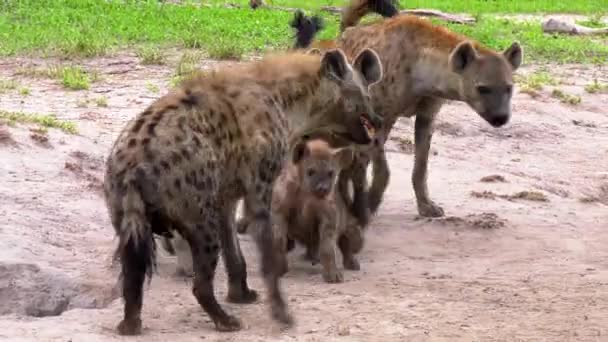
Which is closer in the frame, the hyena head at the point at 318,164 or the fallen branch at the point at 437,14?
the hyena head at the point at 318,164

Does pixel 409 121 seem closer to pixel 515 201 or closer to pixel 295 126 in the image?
pixel 515 201

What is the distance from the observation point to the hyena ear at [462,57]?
6887 millimetres

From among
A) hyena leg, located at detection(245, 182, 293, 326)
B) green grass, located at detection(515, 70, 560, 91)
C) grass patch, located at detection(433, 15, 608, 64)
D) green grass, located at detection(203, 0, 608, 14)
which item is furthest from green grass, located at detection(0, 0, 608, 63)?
hyena leg, located at detection(245, 182, 293, 326)

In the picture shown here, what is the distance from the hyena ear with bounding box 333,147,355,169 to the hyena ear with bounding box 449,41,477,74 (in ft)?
3.18

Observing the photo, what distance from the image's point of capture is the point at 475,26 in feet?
50.3

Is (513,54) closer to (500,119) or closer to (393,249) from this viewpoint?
(500,119)

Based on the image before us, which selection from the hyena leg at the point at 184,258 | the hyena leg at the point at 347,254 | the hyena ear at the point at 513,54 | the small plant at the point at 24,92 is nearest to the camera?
the hyena leg at the point at 184,258

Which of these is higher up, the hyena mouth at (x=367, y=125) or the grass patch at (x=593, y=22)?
the hyena mouth at (x=367, y=125)

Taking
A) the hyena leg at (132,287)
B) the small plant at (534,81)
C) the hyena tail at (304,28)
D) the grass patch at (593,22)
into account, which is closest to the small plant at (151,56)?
the hyena tail at (304,28)

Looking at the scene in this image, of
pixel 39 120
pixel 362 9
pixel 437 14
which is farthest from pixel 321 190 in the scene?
pixel 437 14

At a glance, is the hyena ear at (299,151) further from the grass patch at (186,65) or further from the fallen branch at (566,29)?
the fallen branch at (566,29)

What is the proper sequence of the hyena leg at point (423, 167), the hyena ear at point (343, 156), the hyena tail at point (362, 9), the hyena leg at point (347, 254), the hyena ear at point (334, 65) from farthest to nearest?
the hyena tail at point (362, 9) < the hyena leg at point (423, 167) < the hyena leg at point (347, 254) < the hyena ear at point (343, 156) < the hyena ear at point (334, 65)

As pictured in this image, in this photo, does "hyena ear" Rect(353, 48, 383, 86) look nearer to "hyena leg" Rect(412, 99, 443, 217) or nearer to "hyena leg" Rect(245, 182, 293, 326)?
"hyena leg" Rect(245, 182, 293, 326)

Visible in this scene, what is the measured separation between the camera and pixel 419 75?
7047 mm
